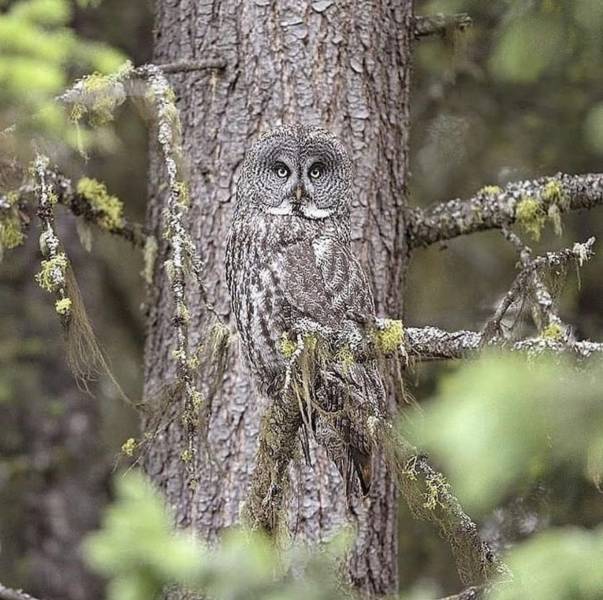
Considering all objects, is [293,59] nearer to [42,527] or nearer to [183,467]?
[183,467]

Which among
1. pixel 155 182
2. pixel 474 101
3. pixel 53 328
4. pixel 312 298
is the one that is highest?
pixel 474 101

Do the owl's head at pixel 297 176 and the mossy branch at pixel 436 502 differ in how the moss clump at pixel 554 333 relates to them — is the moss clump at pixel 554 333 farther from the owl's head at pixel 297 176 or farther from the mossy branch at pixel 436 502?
the owl's head at pixel 297 176

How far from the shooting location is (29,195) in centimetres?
409

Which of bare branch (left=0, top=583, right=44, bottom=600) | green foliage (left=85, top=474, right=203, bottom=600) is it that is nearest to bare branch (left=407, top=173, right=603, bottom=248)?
bare branch (left=0, top=583, right=44, bottom=600)

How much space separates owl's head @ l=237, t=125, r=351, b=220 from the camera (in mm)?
4121

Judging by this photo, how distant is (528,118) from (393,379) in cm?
358

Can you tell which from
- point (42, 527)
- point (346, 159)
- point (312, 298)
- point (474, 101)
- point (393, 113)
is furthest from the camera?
point (42, 527)

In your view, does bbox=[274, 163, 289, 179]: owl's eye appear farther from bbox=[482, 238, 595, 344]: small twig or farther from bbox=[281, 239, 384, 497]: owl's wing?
bbox=[482, 238, 595, 344]: small twig

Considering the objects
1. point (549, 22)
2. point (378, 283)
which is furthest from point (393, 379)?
point (549, 22)

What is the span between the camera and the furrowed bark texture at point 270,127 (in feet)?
13.7

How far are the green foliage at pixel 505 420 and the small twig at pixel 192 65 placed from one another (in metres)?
2.47

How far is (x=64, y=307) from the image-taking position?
3.33 meters

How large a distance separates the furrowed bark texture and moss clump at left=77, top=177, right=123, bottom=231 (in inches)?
12.4

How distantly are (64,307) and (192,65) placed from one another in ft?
4.08
